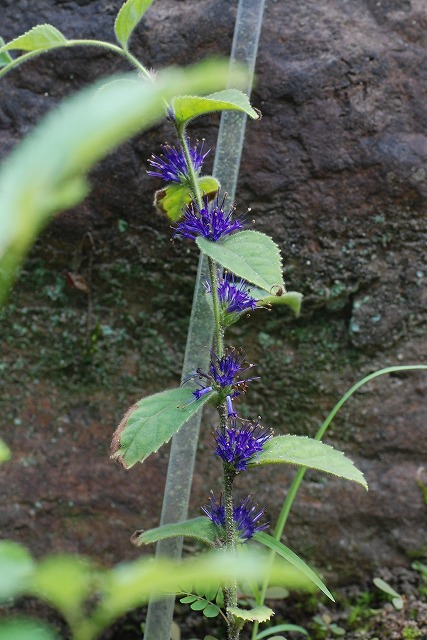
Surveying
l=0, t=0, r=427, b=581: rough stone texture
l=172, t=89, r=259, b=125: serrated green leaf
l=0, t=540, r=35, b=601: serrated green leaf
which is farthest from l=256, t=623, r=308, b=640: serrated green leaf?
l=0, t=540, r=35, b=601: serrated green leaf

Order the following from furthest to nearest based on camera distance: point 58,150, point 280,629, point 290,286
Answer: point 290,286 → point 280,629 → point 58,150

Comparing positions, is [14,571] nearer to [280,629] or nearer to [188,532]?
[188,532]

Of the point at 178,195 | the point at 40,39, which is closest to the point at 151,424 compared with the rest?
the point at 178,195

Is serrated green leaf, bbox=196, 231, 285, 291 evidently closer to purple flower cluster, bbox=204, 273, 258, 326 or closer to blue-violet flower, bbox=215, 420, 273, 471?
purple flower cluster, bbox=204, 273, 258, 326

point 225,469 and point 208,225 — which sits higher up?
point 208,225

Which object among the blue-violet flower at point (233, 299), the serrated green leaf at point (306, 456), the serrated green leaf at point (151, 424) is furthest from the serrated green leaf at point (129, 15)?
the serrated green leaf at point (306, 456)

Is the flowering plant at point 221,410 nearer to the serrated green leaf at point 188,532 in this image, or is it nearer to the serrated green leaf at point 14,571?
the serrated green leaf at point 188,532
